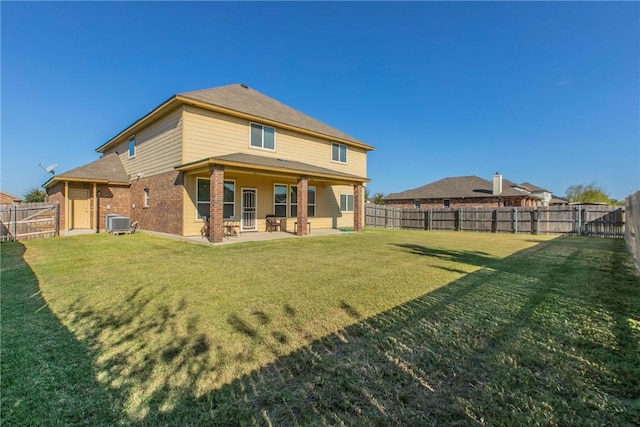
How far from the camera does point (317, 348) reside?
294 centimetres

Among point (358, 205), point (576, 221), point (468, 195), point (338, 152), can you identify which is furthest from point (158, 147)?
point (468, 195)

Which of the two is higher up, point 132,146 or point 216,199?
point 132,146

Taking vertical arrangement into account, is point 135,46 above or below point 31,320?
above

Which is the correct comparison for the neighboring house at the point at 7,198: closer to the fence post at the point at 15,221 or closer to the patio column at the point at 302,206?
the fence post at the point at 15,221

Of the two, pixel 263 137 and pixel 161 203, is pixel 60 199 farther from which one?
pixel 263 137

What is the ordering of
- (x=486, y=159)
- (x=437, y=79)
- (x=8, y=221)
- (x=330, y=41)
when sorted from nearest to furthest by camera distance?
(x=8, y=221) < (x=330, y=41) < (x=437, y=79) < (x=486, y=159)

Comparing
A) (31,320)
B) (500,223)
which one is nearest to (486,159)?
(500,223)

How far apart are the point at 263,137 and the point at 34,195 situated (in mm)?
32702

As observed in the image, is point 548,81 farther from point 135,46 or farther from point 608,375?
point 135,46

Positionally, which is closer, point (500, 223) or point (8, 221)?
point (8, 221)

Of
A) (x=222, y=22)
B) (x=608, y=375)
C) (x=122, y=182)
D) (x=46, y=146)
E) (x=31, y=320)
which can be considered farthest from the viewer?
(x=46, y=146)

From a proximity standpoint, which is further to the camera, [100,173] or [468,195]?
[468,195]

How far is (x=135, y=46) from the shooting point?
14188 millimetres

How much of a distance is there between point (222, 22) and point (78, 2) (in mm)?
5645
